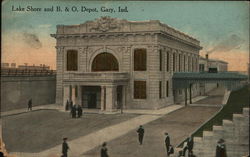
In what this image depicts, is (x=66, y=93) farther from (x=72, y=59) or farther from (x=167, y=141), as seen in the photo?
(x=167, y=141)

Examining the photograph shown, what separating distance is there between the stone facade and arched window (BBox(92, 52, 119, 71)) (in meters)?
0.30

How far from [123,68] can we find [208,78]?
746cm

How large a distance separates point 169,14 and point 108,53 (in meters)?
10.6

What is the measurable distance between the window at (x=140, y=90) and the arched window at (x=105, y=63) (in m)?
2.07

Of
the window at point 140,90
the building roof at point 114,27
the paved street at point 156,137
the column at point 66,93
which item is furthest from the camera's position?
the window at point 140,90

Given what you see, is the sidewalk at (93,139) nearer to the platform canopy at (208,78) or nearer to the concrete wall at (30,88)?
the platform canopy at (208,78)

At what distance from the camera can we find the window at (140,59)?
27.8 meters

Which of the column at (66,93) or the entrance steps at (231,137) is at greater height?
the column at (66,93)

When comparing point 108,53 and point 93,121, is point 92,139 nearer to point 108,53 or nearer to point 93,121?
point 93,121

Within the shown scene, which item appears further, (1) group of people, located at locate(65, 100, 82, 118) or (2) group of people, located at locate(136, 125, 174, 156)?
(1) group of people, located at locate(65, 100, 82, 118)

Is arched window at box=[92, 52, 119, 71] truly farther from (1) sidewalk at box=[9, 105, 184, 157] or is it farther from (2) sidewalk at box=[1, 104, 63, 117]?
(1) sidewalk at box=[9, 105, 184, 157]

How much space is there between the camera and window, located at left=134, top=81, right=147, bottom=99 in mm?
25750

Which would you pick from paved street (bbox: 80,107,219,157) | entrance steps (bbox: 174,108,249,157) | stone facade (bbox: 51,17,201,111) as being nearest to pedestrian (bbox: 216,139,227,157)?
entrance steps (bbox: 174,108,249,157)

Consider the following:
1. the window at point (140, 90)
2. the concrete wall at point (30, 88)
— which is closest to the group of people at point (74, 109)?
the concrete wall at point (30, 88)
